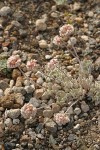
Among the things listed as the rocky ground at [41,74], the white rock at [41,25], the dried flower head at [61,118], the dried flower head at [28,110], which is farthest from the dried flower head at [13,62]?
the white rock at [41,25]

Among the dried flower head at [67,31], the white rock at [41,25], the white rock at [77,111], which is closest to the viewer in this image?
the white rock at [77,111]

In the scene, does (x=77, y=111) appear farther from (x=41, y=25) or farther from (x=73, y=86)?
(x=41, y=25)

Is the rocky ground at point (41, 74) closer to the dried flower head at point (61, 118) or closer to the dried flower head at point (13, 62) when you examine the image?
the dried flower head at point (61, 118)

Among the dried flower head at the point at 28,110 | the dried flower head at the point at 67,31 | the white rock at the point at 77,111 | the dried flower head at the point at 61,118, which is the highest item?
the dried flower head at the point at 67,31

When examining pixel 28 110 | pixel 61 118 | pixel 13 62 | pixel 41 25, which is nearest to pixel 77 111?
pixel 61 118

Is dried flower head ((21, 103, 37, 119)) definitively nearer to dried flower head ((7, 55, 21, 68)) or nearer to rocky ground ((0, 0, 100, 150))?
rocky ground ((0, 0, 100, 150))

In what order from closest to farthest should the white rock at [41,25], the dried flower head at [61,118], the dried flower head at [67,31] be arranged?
1. the dried flower head at [61,118]
2. the dried flower head at [67,31]
3. the white rock at [41,25]

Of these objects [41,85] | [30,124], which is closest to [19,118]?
[30,124]
